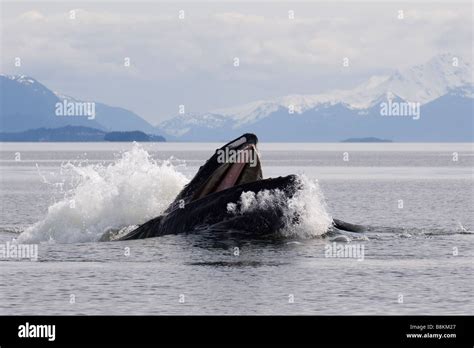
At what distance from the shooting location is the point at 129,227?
32.0 m

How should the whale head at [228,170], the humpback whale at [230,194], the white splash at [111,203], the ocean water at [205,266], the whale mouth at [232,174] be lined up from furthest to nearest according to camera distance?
the white splash at [111,203] < the whale mouth at [232,174] < the humpback whale at [230,194] < the whale head at [228,170] < the ocean water at [205,266]

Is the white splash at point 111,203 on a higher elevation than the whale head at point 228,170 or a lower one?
lower

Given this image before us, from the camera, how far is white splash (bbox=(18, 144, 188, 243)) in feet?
110

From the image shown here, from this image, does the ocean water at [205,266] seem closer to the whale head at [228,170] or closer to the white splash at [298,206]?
the white splash at [298,206]

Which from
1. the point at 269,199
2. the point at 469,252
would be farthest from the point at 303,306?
the point at 469,252

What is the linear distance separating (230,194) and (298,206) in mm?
2110

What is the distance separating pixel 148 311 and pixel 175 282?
2.98 metres

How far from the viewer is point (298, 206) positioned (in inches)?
1107

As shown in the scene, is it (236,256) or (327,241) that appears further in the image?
(327,241)

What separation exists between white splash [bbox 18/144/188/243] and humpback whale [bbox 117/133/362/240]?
5290mm

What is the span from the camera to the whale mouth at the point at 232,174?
2738 centimetres

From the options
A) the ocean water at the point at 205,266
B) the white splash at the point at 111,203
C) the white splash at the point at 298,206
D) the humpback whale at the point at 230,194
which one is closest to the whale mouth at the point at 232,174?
the humpback whale at the point at 230,194

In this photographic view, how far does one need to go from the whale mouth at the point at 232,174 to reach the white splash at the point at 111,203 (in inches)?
228
